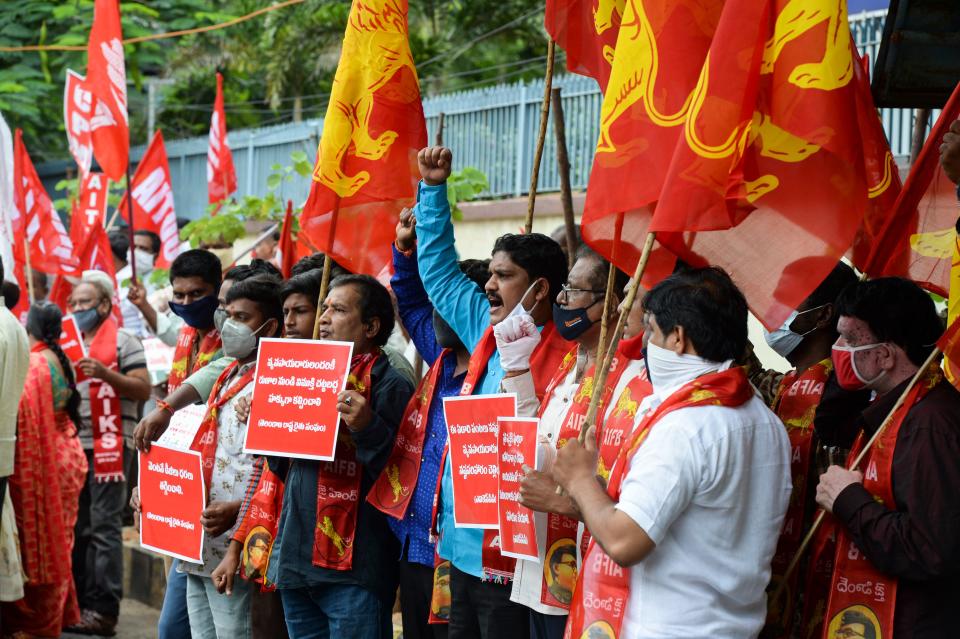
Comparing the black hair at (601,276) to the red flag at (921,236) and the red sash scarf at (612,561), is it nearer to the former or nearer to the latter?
the red flag at (921,236)

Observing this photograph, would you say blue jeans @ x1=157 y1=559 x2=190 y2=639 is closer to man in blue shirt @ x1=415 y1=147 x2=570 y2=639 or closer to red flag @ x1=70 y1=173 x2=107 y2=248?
man in blue shirt @ x1=415 y1=147 x2=570 y2=639

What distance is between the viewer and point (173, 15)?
1802 cm

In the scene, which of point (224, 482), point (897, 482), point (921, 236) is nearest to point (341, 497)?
point (224, 482)

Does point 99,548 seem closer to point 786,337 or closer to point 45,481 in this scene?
point 45,481

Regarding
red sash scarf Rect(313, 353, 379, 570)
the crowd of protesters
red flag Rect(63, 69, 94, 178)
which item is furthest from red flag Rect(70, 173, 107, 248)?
red sash scarf Rect(313, 353, 379, 570)

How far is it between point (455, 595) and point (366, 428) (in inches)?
26.0

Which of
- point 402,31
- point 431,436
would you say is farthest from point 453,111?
point 431,436

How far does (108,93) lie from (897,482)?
6.80 meters

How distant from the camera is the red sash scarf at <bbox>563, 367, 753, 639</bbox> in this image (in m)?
3.08

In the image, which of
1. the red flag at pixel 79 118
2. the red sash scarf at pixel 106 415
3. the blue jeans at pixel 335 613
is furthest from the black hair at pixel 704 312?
the red flag at pixel 79 118

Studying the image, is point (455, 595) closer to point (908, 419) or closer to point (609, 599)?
point (609, 599)

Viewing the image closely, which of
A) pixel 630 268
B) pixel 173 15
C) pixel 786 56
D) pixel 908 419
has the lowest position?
pixel 908 419

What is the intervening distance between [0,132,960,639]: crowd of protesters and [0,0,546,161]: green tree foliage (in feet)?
36.0

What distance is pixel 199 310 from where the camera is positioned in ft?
19.1
